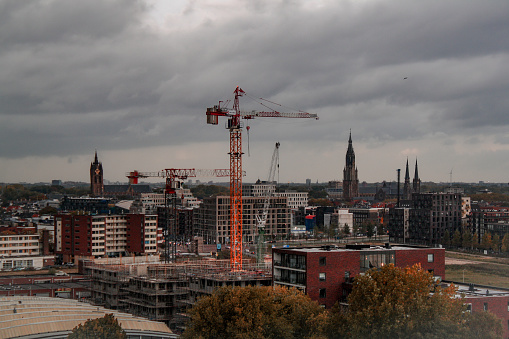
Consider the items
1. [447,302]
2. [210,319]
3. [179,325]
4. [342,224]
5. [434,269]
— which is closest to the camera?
[447,302]

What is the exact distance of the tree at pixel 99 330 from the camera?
74.5 ft

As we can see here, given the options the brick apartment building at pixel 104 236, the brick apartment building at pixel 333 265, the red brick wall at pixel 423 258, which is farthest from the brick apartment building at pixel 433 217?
the brick apartment building at pixel 333 265

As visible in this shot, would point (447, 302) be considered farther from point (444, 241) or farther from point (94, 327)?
point (444, 241)

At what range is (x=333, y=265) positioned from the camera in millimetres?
29703

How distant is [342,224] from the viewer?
117062 millimetres

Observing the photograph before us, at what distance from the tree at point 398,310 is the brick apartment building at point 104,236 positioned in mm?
45302

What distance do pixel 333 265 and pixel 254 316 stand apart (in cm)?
638

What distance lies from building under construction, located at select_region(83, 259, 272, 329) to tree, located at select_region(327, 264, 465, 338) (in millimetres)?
10326

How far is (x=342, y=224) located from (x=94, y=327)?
9644cm

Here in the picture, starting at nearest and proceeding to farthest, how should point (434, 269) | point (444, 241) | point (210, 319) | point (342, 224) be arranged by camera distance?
point (210, 319) → point (434, 269) → point (444, 241) → point (342, 224)

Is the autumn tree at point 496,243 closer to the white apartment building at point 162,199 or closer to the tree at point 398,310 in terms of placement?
the tree at point 398,310

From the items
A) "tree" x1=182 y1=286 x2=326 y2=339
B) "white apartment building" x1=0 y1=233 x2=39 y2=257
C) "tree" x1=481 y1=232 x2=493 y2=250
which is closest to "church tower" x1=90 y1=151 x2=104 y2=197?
"white apartment building" x1=0 y1=233 x2=39 y2=257

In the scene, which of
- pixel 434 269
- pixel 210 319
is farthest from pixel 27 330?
pixel 434 269

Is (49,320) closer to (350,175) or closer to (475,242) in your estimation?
(475,242)
